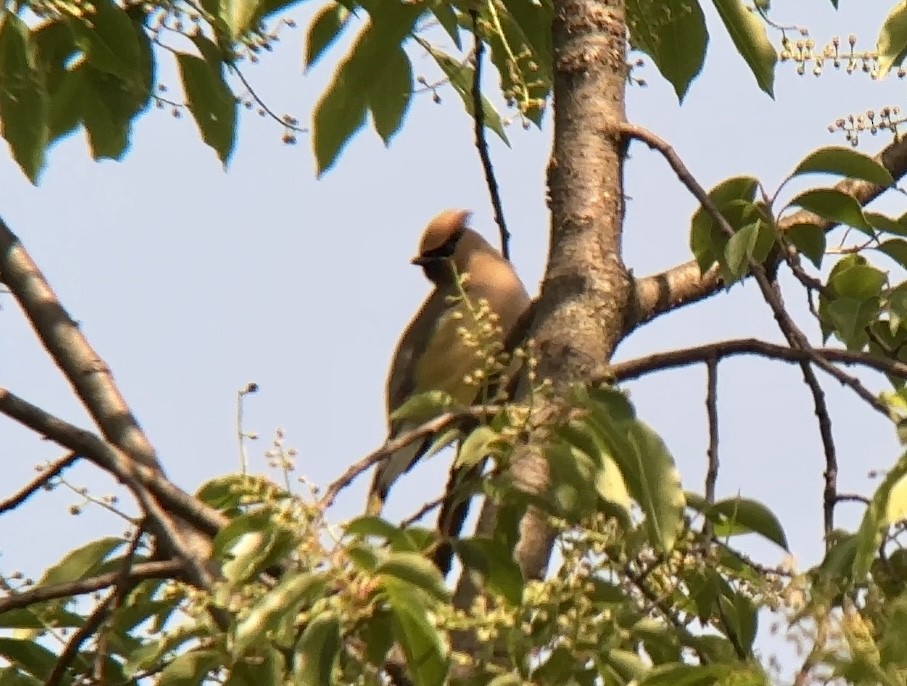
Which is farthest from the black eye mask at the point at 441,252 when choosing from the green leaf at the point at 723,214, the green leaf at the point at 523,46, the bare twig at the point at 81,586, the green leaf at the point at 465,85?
the bare twig at the point at 81,586

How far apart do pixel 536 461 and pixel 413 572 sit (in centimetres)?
38

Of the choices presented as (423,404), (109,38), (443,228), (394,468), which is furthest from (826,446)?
(443,228)

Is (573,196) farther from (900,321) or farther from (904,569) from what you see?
(904,569)

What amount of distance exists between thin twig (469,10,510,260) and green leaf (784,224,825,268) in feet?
1.88

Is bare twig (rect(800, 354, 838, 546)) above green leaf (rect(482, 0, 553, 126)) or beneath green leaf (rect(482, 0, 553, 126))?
beneath

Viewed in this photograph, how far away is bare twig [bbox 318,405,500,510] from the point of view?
61.8 inches

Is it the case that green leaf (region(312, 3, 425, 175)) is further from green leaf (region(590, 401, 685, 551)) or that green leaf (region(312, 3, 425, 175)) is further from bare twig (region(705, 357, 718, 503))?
green leaf (region(590, 401, 685, 551))

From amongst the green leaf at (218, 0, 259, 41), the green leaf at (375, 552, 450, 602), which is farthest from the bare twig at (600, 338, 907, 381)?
the green leaf at (218, 0, 259, 41)

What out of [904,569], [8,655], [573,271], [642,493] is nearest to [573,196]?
[573,271]

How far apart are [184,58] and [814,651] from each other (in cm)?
162

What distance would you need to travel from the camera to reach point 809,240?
6.88 ft

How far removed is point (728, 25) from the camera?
223cm

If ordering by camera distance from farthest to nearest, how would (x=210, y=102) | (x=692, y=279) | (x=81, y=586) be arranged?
(x=210, y=102) < (x=692, y=279) < (x=81, y=586)

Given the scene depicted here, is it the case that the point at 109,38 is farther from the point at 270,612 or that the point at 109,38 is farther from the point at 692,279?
the point at 270,612
